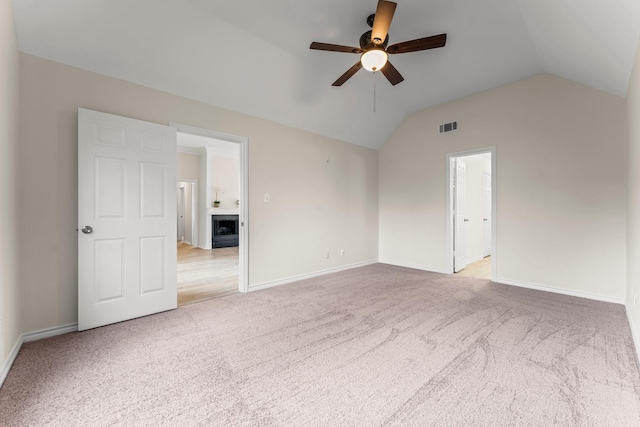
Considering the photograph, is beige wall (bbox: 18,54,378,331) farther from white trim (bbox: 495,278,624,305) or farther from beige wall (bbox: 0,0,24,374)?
→ white trim (bbox: 495,278,624,305)

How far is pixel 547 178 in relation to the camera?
381cm

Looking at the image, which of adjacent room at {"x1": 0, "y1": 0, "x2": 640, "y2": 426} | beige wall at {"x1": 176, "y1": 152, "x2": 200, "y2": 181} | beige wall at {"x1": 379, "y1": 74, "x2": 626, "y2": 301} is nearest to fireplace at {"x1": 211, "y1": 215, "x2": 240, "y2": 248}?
beige wall at {"x1": 176, "y1": 152, "x2": 200, "y2": 181}

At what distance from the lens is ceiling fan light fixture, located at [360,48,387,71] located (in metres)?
2.43

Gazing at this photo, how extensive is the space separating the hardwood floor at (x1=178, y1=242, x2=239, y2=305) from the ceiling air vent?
4304 mm

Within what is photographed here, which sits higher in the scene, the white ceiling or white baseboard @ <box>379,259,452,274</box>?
the white ceiling

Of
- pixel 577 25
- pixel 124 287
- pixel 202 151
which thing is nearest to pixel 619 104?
pixel 577 25

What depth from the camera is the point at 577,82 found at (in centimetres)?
354

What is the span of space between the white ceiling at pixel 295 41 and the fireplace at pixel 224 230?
5.12 m

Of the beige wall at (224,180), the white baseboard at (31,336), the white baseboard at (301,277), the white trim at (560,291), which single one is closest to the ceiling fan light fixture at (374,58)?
the white baseboard at (301,277)

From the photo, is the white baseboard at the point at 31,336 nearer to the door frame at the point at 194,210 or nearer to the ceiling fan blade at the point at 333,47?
the ceiling fan blade at the point at 333,47

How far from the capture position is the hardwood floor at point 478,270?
15.6 ft

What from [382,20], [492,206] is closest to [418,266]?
[492,206]

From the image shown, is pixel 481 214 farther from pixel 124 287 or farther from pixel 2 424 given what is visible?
pixel 2 424

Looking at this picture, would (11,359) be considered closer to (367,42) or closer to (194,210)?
(367,42)
